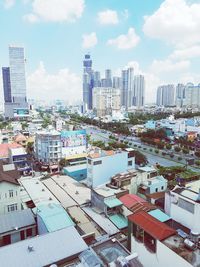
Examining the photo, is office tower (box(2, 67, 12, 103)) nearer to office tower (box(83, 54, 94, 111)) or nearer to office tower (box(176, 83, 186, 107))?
office tower (box(83, 54, 94, 111))

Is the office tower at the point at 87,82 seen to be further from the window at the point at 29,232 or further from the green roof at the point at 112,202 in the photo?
the window at the point at 29,232

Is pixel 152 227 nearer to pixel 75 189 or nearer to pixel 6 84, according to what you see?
pixel 75 189

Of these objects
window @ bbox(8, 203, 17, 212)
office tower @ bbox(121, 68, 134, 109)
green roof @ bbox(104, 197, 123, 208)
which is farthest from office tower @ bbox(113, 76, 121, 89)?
window @ bbox(8, 203, 17, 212)

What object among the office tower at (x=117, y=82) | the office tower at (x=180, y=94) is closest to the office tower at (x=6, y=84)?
the office tower at (x=117, y=82)

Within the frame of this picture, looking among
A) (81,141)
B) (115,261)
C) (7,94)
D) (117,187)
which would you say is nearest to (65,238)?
(115,261)

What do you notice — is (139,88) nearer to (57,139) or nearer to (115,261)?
(57,139)

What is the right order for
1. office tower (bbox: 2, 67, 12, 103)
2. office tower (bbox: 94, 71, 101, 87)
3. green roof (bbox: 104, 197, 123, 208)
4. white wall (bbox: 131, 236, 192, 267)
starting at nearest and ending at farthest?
white wall (bbox: 131, 236, 192, 267) < green roof (bbox: 104, 197, 123, 208) < office tower (bbox: 2, 67, 12, 103) < office tower (bbox: 94, 71, 101, 87)
